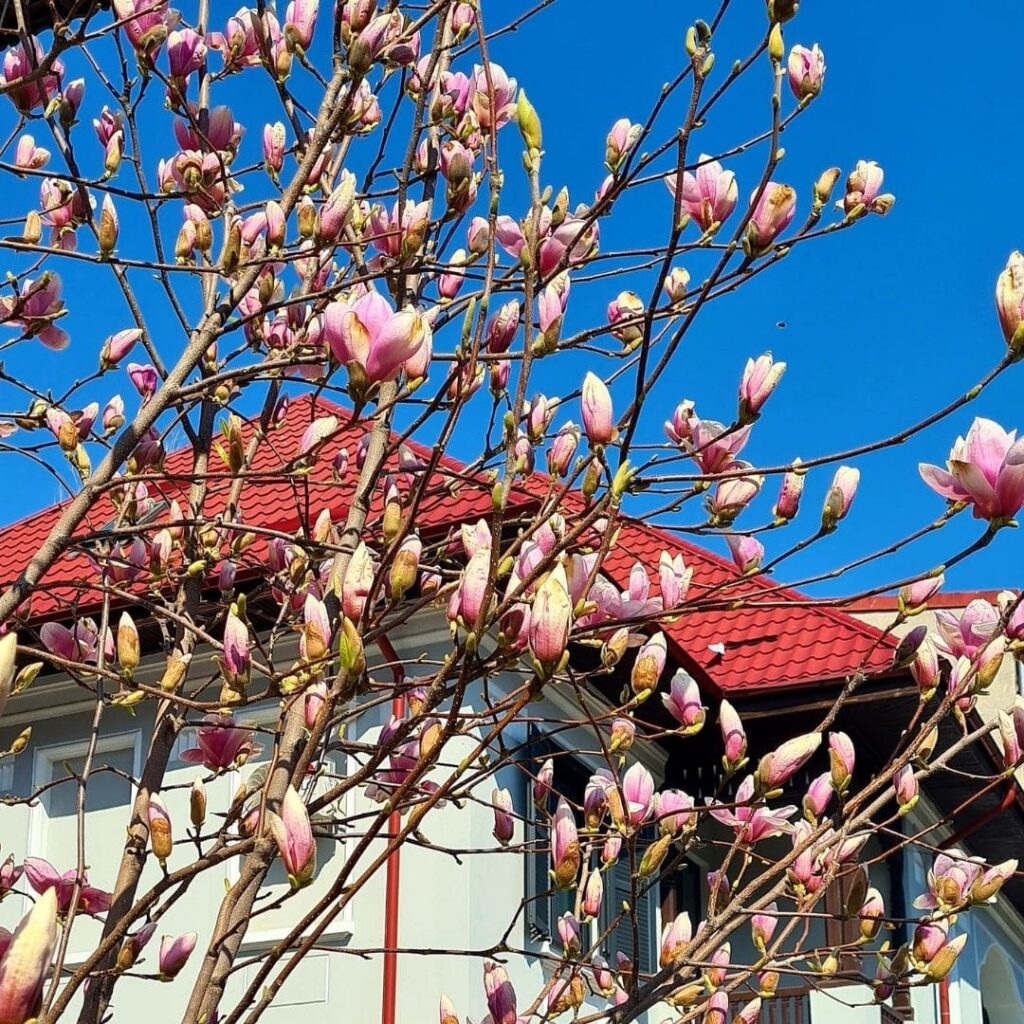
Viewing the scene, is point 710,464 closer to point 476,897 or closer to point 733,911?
point 733,911

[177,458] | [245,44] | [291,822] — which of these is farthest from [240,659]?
[177,458]

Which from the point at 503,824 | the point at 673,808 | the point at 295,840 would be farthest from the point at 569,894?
the point at 295,840

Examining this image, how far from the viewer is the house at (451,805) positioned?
25.8 ft

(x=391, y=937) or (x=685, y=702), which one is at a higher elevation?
(x=391, y=937)

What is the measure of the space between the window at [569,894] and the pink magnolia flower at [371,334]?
5601 mm

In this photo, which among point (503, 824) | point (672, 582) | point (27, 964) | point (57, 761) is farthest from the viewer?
point (57, 761)

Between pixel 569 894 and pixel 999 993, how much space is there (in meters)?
7.19

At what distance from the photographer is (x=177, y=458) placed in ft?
42.1

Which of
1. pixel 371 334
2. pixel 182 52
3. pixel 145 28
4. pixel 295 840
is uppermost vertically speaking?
pixel 182 52

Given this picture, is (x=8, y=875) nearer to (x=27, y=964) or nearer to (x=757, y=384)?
(x=757, y=384)

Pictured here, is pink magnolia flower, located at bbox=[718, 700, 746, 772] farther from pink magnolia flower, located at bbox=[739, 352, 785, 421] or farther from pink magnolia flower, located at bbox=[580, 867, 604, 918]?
pink magnolia flower, located at bbox=[739, 352, 785, 421]

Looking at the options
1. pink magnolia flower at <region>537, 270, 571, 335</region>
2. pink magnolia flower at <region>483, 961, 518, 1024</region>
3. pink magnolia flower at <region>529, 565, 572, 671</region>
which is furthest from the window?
pink magnolia flower at <region>529, 565, 572, 671</region>

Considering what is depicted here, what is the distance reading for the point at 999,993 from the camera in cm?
1446

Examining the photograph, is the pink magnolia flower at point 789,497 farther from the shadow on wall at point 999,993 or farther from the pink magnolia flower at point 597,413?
the shadow on wall at point 999,993
